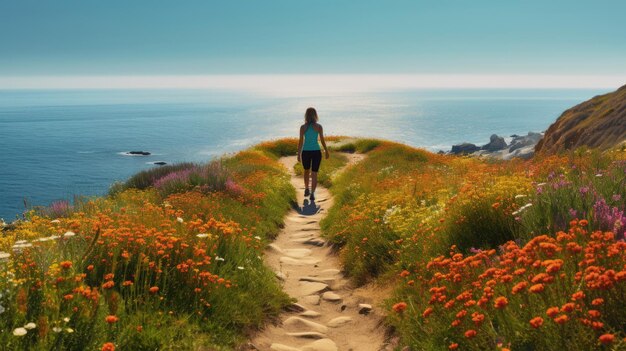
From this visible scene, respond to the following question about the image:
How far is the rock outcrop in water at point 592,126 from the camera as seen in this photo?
2111cm

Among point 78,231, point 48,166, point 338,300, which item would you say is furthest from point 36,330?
point 48,166

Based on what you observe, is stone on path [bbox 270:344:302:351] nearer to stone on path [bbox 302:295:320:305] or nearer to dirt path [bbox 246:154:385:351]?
dirt path [bbox 246:154:385:351]

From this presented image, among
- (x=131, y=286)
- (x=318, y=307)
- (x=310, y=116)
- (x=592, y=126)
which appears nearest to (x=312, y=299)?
(x=318, y=307)

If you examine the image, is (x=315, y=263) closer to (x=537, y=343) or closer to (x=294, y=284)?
(x=294, y=284)

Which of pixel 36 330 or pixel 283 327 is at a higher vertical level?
pixel 36 330

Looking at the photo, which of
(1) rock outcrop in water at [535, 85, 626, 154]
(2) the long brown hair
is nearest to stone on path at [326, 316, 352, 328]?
(2) the long brown hair

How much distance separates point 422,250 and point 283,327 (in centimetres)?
250

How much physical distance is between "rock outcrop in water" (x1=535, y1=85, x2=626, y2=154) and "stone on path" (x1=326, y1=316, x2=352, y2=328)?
558 inches

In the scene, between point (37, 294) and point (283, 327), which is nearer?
point (37, 294)

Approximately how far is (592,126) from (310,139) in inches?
614

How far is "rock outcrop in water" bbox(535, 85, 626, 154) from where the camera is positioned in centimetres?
2111

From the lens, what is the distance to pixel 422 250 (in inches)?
304

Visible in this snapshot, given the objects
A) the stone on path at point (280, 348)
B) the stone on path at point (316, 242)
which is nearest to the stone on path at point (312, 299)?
the stone on path at point (280, 348)

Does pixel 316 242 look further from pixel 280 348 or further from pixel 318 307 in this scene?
pixel 280 348
